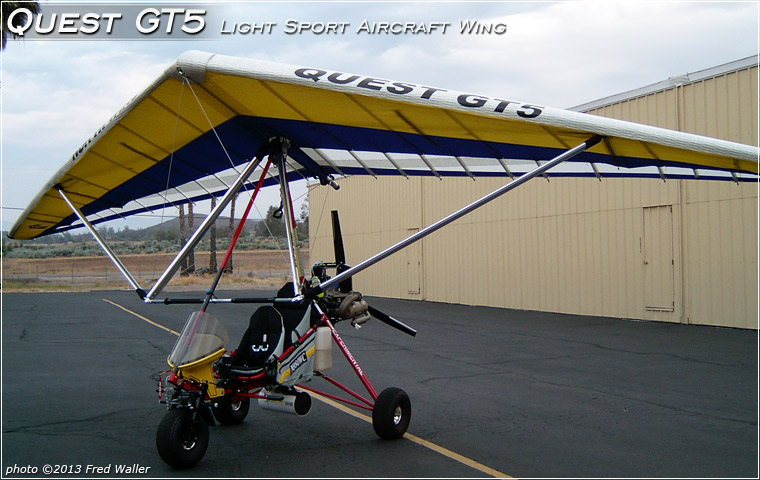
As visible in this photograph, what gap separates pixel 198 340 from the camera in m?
5.48

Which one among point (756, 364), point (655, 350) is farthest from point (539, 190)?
point (756, 364)

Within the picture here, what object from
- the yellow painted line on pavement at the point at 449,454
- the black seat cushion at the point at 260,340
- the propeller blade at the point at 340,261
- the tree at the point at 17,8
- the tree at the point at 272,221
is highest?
the tree at the point at 17,8

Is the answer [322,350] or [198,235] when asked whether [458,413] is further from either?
[198,235]

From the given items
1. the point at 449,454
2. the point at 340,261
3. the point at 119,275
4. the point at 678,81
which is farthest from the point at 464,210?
the point at 119,275

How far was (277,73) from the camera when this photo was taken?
518cm

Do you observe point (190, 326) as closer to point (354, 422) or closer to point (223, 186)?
point (354, 422)

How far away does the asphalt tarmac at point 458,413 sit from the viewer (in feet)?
17.4

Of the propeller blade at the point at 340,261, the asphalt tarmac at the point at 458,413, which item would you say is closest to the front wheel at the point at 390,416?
the asphalt tarmac at the point at 458,413

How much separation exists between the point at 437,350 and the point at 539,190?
973 cm

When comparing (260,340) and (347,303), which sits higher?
(347,303)

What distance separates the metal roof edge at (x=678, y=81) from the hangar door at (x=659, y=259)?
9.94 feet

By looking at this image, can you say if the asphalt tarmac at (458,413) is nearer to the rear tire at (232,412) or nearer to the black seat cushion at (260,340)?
the rear tire at (232,412)

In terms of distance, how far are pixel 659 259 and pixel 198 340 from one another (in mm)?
14149

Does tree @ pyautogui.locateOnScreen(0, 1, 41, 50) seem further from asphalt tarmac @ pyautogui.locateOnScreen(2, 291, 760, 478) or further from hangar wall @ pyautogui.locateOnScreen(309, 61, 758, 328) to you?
hangar wall @ pyautogui.locateOnScreen(309, 61, 758, 328)
